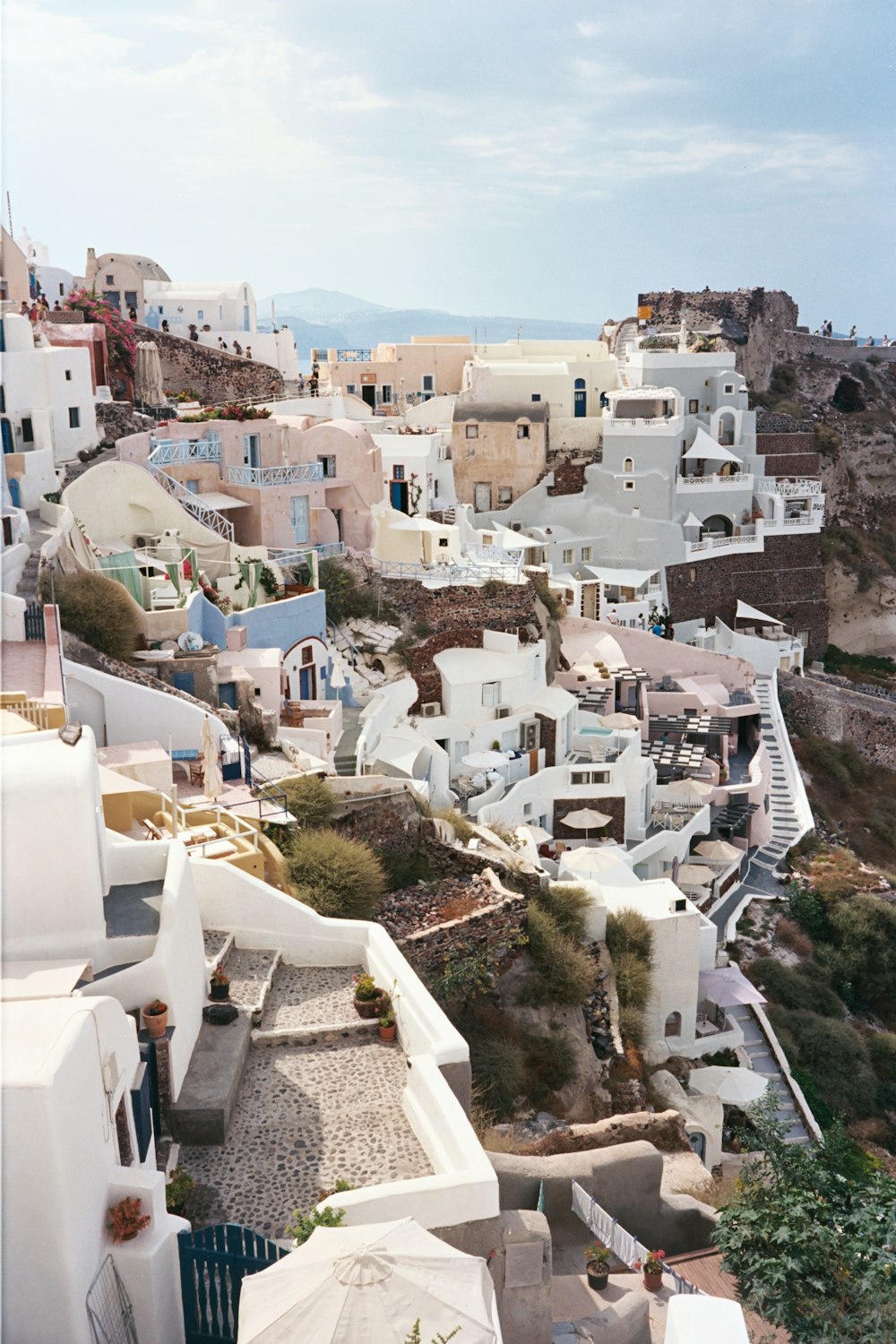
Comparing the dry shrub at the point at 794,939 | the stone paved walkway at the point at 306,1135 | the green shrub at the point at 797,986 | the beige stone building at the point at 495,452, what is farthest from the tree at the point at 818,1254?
the beige stone building at the point at 495,452

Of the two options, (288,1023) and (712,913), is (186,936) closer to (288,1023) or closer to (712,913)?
(288,1023)

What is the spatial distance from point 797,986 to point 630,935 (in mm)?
6904

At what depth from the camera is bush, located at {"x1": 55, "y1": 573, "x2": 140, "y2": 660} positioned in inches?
705

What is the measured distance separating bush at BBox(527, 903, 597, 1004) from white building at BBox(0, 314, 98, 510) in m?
11.7

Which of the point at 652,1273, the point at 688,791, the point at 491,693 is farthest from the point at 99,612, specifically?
the point at 688,791

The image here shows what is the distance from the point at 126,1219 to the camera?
23.4 feet

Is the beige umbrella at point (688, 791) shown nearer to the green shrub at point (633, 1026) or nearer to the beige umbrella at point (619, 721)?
the beige umbrella at point (619, 721)

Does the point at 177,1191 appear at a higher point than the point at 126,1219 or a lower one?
lower

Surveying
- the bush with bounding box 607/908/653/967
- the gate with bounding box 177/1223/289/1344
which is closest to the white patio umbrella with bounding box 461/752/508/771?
the bush with bounding box 607/908/653/967

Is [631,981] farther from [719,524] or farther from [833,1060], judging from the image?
[719,524]

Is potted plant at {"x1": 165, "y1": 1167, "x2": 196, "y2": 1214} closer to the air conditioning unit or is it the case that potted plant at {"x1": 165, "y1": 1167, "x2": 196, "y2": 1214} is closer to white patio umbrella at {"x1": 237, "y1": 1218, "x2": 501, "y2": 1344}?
white patio umbrella at {"x1": 237, "y1": 1218, "x2": 501, "y2": 1344}

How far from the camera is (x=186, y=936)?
9961mm

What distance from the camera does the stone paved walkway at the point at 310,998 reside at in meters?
10.6

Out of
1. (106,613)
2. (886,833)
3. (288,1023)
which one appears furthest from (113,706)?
(886,833)
